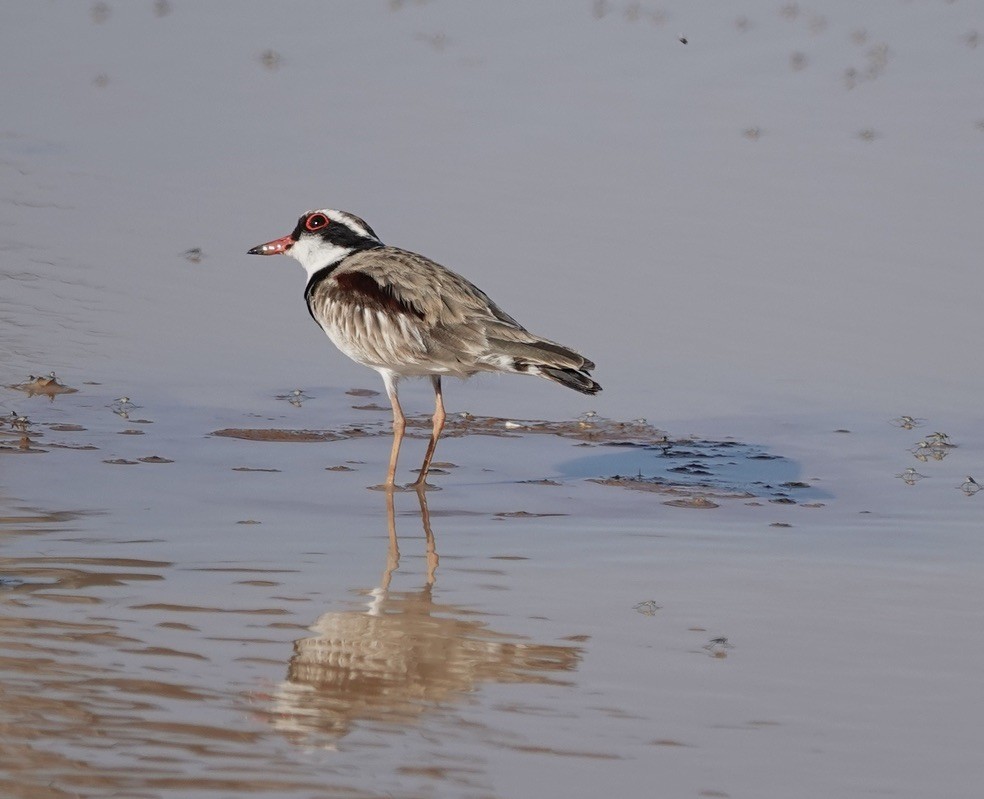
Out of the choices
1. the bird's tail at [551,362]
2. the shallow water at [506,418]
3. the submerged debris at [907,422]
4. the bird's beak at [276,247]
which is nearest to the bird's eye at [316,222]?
the bird's beak at [276,247]

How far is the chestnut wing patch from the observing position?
9078 mm

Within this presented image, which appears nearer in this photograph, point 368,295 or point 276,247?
point 368,295

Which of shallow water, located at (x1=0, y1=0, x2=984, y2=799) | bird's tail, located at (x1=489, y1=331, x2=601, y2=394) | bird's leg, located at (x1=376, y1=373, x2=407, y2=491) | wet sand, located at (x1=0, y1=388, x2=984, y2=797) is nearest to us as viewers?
wet sand, located at (x1=0, y1=388, x2=984, y2=797)

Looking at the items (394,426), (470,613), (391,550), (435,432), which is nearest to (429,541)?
(391,550)

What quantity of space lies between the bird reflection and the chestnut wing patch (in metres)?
2.62

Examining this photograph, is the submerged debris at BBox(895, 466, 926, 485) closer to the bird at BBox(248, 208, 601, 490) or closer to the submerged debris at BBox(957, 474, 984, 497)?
the submerged debris at BBox(957, 474, 984, 497)

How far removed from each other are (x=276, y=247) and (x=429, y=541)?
3.43 meters

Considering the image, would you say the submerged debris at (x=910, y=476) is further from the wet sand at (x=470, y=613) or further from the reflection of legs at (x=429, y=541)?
the reflection of legs at (x=429, y=541)

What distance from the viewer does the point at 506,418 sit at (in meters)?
9.79

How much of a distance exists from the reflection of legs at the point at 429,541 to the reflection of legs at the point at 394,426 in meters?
0.18

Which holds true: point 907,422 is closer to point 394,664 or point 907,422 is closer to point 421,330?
point 421,330

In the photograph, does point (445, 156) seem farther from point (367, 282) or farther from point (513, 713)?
point (513, 713)

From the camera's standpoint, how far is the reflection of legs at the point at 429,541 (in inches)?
273

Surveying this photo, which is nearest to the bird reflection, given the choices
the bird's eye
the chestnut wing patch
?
the chestnut wing patch
